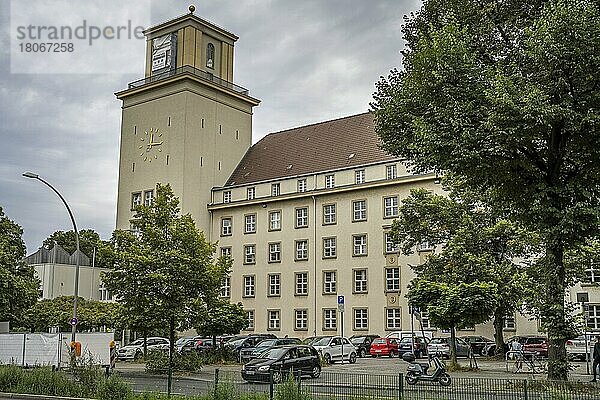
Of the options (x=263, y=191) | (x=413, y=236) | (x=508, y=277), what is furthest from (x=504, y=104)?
(x=263, y=191)

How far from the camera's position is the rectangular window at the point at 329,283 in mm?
59750

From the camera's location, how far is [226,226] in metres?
67.4

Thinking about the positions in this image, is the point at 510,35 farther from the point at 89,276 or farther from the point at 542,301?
the point at 89,276

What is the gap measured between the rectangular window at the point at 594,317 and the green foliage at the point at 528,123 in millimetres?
29372

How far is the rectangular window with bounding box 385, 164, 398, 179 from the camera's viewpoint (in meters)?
57.2

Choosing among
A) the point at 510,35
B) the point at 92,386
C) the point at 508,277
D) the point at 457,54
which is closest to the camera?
the point at 92,386

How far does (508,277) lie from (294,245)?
83.1 feet

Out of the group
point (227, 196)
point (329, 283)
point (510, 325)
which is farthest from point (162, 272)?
point (227, 196)

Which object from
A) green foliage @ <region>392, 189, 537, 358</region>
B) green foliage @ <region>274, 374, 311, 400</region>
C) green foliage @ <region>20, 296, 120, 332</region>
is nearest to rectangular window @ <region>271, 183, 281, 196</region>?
green foliage @ <region>20, 296, 120, 332</region>

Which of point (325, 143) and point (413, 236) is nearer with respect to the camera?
point (413, 236)

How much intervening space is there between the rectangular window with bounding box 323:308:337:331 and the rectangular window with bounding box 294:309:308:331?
1785mm

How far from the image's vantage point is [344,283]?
59.0 meters

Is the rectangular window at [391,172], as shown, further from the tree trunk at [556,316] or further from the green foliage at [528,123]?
the tree trunk at [556,316]

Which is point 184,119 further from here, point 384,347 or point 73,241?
point 73,241
